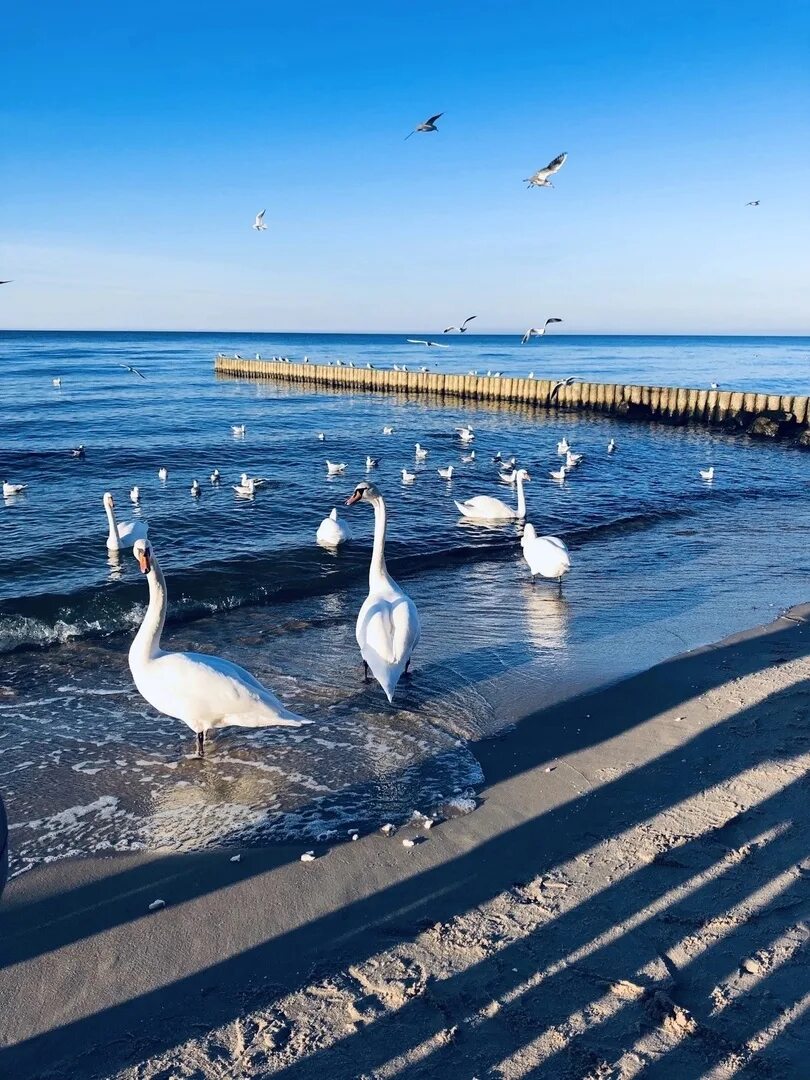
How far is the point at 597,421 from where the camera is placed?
39.5m

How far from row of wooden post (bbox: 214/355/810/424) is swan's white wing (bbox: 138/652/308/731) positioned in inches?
1356

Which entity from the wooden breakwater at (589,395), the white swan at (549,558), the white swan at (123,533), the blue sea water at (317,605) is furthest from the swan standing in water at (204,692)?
the wooden breakwater at (589,395)

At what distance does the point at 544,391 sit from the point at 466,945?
4252cm

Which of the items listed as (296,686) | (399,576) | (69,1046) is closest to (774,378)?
(399,576)

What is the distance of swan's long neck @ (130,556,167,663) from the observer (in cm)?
684

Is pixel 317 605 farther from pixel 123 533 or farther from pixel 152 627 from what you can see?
pixel 123 533

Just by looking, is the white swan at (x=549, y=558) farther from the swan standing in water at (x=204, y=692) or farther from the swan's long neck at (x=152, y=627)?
the swan's long neck at (x=152, y=627)

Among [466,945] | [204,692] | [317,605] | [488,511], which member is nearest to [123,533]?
[317,605]

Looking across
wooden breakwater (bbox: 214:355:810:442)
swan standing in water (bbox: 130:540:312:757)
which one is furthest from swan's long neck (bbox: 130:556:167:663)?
wooden breakwater (bbox: 214:355:810:442)

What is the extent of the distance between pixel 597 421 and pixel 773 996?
122 feet

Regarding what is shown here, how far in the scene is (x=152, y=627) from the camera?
6965 mm

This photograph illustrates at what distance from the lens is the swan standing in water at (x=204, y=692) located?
653 centimetres

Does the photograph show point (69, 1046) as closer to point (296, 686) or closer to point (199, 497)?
point (296, 686)

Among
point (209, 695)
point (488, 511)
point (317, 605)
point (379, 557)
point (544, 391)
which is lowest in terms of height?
point (317, 605)
